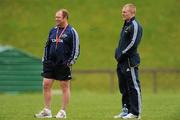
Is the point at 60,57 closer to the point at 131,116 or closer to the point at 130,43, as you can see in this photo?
the point at 130,43

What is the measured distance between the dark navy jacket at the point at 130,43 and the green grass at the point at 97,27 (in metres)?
21.0

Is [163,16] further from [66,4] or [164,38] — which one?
[66,4]

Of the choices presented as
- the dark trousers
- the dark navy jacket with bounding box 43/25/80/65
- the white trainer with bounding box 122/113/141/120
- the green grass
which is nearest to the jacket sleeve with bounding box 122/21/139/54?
the dark trousers

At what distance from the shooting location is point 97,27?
1481 inches

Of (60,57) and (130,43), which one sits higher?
(130,43)

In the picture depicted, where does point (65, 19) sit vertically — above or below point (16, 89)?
above

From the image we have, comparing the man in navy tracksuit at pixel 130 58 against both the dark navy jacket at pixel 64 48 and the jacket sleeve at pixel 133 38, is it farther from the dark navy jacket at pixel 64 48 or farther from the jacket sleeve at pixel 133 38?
the dark navy jacket at pixel 64 48

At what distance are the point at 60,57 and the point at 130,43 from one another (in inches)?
47.8

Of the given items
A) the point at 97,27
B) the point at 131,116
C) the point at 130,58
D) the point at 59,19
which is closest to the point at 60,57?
the point at 59,19

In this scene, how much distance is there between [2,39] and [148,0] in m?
8.82

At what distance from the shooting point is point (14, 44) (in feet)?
117

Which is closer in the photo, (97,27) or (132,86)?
(132,86)

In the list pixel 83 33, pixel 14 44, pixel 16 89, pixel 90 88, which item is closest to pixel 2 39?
pixel 14 44

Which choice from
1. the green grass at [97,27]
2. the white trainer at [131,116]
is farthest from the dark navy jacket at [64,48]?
the green grass at [97,27]
